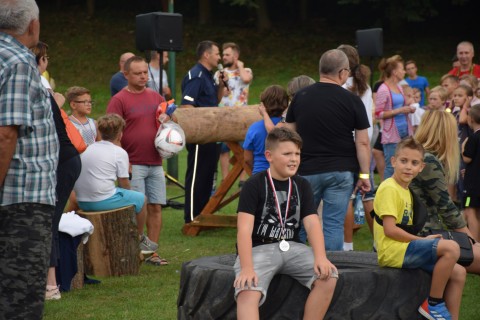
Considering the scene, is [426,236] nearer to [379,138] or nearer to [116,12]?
[379,138]

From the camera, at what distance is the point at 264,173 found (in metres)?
6.23

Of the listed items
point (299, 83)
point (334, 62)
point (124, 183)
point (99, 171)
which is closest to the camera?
point (334, 62)

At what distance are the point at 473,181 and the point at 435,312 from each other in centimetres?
351

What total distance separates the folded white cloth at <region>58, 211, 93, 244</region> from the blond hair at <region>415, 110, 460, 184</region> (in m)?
2.70

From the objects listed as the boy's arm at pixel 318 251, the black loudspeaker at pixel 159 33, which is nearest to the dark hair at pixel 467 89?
the black loudspeaker at pixel 159 33

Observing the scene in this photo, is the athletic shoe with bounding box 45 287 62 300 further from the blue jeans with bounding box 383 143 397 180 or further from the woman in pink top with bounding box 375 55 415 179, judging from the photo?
the woman in pink top with bounding box 375 55 415 179

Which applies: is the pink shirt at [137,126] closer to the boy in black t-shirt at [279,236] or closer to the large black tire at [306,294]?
the large black tire at [306,294]

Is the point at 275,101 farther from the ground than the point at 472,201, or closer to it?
farther from the ground

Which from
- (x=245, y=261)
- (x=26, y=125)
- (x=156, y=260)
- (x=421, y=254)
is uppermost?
(x=26, y=125)

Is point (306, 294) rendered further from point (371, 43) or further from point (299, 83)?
point (371, 43)

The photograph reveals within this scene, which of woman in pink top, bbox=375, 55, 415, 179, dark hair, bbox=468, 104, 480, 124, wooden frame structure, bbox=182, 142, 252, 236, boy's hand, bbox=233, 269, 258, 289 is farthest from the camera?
woman in pink top, bbox=375, 55, 415, 179

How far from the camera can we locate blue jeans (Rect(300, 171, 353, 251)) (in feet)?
27.1

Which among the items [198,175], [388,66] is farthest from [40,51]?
[388,66]

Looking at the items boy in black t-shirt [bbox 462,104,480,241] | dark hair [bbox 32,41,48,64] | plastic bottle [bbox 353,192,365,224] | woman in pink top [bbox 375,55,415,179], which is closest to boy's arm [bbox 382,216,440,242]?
dark hair [bbox 32,41,48,64]
